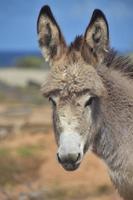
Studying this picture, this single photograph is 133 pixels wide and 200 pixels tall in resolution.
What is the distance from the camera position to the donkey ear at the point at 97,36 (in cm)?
900

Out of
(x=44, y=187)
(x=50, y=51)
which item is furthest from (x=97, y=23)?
(x=44, y=187)

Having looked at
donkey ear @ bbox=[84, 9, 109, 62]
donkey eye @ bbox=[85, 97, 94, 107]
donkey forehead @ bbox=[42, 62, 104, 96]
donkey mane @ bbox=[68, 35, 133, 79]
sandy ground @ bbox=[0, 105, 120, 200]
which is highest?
A: donkey ear @ bbox=[84, 9, 109, 62]

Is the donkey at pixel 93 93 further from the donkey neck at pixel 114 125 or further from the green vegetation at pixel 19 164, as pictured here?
the green vegetation at pixel 19 164

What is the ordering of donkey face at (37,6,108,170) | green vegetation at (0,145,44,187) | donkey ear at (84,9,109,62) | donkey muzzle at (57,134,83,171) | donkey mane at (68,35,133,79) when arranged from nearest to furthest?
donkey muzzle at (57,134,83,171) < donkey face at (37,6,108,170) < donkey ear at (84,9,109,62) < donkey mane at (68,35,133,79) < green vegetation at (0,145,44,187)

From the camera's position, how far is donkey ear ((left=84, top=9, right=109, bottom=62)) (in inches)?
354

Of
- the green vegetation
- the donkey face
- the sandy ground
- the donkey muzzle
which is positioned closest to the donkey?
the donkey face

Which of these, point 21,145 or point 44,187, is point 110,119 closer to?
point 44,187

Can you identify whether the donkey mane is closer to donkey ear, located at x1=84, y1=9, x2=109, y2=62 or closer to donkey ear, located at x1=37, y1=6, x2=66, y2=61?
donkey ear, located at x1=84, y1=9, x2=109, y2=62

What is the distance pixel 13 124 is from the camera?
4341 cm

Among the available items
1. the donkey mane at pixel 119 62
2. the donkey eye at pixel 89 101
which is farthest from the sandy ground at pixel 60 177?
the donkey eye at pixel 89 101

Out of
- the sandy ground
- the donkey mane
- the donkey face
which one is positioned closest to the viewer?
the donkey face

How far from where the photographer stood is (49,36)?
30.2 feet

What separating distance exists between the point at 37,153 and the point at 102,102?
23.4m

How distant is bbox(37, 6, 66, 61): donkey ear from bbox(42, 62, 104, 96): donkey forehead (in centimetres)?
28
